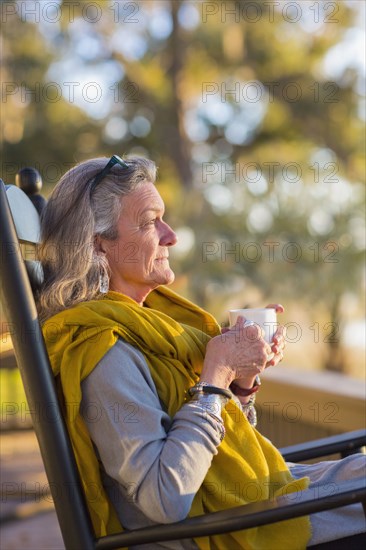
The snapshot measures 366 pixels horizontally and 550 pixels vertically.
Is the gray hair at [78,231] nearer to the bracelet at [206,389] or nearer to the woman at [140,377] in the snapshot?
the woman at [140,377]

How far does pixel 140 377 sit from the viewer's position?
1.43 metres

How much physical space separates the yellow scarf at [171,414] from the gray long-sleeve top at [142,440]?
0.03 metres

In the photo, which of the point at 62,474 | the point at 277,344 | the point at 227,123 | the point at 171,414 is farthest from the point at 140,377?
the point at 227,123

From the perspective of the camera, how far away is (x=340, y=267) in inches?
316

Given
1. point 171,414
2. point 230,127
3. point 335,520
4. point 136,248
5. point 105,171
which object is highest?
point 105,171

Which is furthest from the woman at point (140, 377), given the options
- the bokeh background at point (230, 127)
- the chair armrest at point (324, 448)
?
the bokeh background at point (230, 127)

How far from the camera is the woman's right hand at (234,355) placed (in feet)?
4.91

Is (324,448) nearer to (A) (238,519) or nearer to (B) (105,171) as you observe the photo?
(A) (238,519)

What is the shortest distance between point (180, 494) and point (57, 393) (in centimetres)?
31

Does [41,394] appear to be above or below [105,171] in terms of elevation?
below

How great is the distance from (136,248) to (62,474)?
0.51 meters

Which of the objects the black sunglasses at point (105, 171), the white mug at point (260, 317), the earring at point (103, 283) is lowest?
the white mug at point (260, 317)

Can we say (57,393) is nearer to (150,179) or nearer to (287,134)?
(150,179)

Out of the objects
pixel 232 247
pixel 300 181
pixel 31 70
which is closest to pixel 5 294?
pixel 232 247
